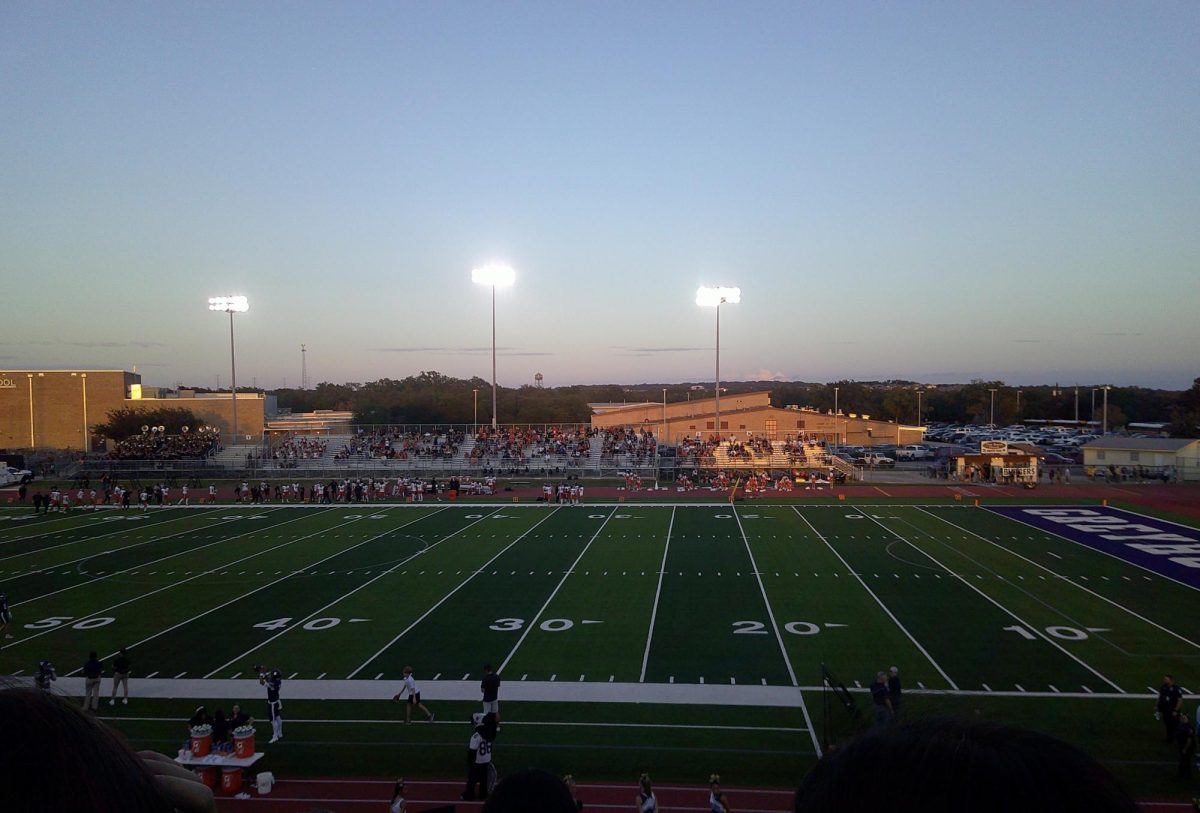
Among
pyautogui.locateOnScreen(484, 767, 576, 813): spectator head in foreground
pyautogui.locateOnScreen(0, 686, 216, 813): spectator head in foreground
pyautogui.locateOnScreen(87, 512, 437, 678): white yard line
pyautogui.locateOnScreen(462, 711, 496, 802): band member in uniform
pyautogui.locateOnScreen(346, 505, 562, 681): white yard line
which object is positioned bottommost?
pyautogui.locateOnScreen(87, 512, 437, 678): white yard line

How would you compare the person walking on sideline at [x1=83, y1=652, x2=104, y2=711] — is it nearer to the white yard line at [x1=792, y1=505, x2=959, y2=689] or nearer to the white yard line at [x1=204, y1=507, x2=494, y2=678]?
the white yard line at [x1=204, y1=507, x2=494, y2=678]

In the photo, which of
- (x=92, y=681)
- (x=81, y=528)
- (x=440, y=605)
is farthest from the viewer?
(x=81, y=528)

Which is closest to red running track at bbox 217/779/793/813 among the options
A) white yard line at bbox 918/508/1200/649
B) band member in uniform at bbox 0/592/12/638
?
band member in uniform at bbox 0/592/12/638

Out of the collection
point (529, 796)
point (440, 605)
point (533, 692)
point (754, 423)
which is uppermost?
point (529, 796)

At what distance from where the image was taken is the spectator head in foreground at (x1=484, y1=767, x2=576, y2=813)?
2.09 metres

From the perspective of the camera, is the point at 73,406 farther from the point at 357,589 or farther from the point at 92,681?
the point at 92,681

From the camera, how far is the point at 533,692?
13234 millimetres

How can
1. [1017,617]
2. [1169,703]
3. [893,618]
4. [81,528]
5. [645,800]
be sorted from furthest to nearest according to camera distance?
A: [81,528]
[893,618]
[1017,617]
[1169,703]
[645,800]

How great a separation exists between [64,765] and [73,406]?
7587cm

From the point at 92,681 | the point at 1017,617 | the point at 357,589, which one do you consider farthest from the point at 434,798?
the point at 1017,617

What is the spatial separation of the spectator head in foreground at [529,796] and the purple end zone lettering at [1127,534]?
2275cm

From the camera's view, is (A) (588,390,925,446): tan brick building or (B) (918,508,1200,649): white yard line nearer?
(B) (918,508,1200,649): white yard line

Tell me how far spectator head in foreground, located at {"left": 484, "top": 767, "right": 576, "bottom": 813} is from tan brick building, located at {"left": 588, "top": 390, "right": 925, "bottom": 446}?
52786mm

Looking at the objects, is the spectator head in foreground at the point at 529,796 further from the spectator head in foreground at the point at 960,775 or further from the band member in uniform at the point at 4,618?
the band member in uniform at the point at 4,618
